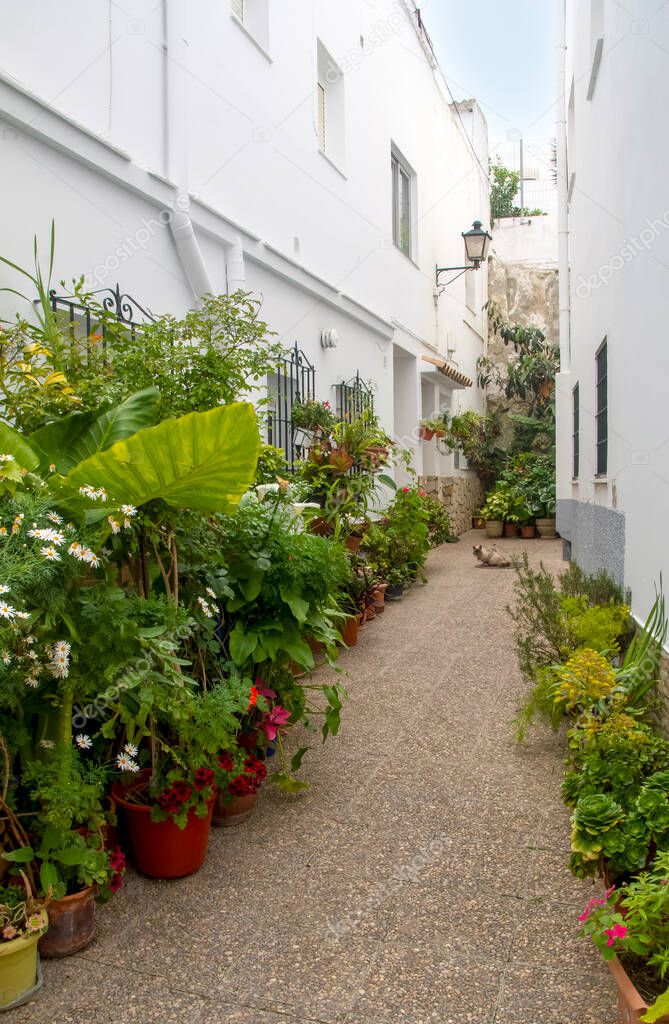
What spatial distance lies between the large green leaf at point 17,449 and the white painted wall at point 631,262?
2.73 metres

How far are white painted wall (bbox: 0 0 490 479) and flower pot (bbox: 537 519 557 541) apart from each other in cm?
346

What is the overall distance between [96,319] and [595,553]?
440 cm

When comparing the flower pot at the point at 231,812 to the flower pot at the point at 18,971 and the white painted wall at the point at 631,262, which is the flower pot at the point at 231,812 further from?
the white painted wall at the point at 631,262

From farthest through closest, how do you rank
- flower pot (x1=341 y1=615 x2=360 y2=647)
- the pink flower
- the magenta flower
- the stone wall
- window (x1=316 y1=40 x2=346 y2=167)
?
the stone wall < window (x1=316 y1=40 x2=346 y2=167) < flower pot (x1=341 y1=615 x2=360 y2=647) < the magenta flower < the pink flower

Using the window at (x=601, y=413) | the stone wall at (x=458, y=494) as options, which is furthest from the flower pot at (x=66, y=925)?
the stone wall at (x=458, y=494)

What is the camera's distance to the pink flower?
2.06m

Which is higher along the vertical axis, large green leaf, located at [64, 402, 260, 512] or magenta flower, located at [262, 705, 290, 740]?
large green leaf, located at [64, 402, 260, 512]

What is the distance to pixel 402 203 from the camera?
38.4ft

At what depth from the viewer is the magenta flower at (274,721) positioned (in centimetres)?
349

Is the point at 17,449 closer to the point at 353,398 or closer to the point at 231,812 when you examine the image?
the point at 231,812

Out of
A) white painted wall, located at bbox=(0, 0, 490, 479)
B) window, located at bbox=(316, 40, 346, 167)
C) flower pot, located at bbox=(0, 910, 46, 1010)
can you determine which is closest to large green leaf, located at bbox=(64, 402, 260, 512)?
flower pot, located at bbox=(0, 910, 46, 1010)

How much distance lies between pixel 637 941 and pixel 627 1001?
5.8 inches

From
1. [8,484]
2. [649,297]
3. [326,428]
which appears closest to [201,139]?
[326,428]

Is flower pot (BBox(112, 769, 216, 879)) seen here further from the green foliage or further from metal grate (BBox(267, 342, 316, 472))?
the green foliage
